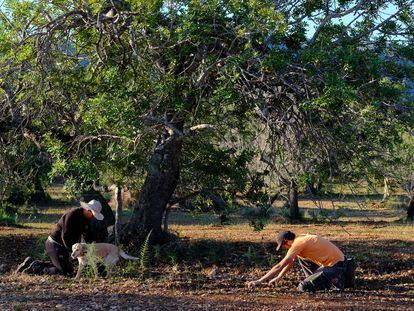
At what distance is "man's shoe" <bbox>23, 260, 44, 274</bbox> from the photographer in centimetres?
1077

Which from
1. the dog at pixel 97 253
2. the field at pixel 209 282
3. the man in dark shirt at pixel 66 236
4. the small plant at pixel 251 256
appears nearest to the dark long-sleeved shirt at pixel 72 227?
the man in dark shirt at pixel 66 236

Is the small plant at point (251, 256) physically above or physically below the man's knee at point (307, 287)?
above

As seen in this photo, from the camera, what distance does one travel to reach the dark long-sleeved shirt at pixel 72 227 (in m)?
10.2

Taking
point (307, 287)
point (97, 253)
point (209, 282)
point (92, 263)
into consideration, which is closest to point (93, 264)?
point (92, 263)

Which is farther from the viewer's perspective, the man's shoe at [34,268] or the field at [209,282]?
the man's shoe at [34,268]

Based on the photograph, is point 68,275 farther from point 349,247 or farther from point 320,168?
point 349,247

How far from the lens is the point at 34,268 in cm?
1083

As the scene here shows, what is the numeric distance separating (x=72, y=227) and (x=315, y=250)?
145 inches

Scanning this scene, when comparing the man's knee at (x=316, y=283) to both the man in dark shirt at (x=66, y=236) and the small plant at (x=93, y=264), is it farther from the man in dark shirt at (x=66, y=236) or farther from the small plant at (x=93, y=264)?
the man in dark shirt at (x=66, y=236)

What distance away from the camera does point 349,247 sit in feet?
44.8

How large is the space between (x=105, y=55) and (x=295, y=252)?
4235mm

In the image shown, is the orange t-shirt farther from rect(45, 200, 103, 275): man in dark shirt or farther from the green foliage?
rect(45, 200, 103, 275): man in dark shirt

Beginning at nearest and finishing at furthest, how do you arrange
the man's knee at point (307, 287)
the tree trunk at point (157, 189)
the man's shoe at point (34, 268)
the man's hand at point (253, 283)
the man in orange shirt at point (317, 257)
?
the man's hand at point (253, 283) → the man in orange shirt at point (317, 257) → the man's knee at point (307, 287) → the man's shoe at point (34, 268) → the tree trunk at point (157, 189)

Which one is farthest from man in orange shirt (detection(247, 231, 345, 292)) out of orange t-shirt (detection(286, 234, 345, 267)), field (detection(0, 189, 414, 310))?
field (detection(0, 189, 414, 310))
